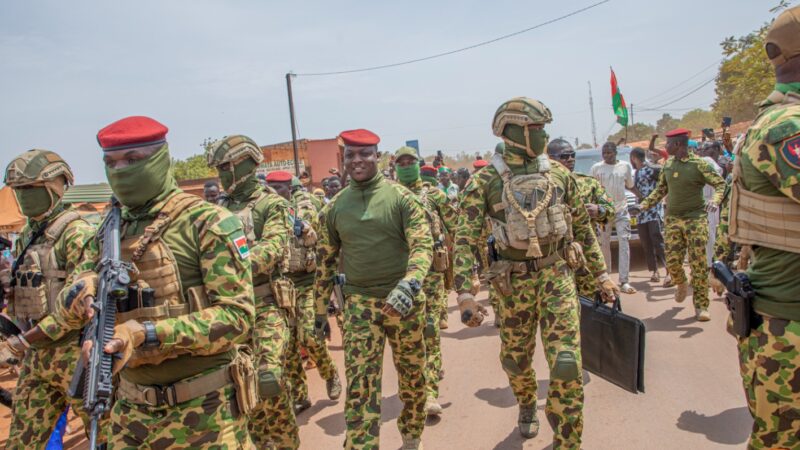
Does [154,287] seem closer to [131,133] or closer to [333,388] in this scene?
[131,133]

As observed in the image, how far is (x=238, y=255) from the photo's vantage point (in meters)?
2.63

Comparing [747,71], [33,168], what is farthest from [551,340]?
[747,71]

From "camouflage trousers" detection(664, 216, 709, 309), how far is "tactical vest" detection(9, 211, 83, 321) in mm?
6841

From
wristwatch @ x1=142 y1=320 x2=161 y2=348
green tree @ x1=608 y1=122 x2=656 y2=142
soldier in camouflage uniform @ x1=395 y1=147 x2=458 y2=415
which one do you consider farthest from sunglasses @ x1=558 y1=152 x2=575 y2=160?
green tree @ x1=608 y1=122 x2=656 y2=142

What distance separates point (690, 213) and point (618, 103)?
32.1ft

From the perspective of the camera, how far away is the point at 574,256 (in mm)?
4246

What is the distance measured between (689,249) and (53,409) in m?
7.04

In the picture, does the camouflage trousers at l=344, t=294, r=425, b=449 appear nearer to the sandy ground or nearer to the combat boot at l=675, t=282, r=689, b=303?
the sandy ground

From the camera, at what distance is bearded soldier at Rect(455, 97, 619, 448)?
406 centimetres

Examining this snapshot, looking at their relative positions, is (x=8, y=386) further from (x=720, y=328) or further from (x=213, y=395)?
(x=720, y=328)

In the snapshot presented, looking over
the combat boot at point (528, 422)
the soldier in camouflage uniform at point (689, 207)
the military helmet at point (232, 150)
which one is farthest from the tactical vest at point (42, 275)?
the soldier in camouflage uniform at point (689, 207)

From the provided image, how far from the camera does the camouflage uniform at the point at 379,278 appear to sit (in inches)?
157

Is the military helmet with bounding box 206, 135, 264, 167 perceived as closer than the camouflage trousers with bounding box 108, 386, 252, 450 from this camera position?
No

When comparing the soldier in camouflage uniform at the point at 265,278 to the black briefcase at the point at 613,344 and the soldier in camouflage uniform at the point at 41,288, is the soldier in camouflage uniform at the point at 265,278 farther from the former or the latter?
the black briefcase at the point at 613,344
